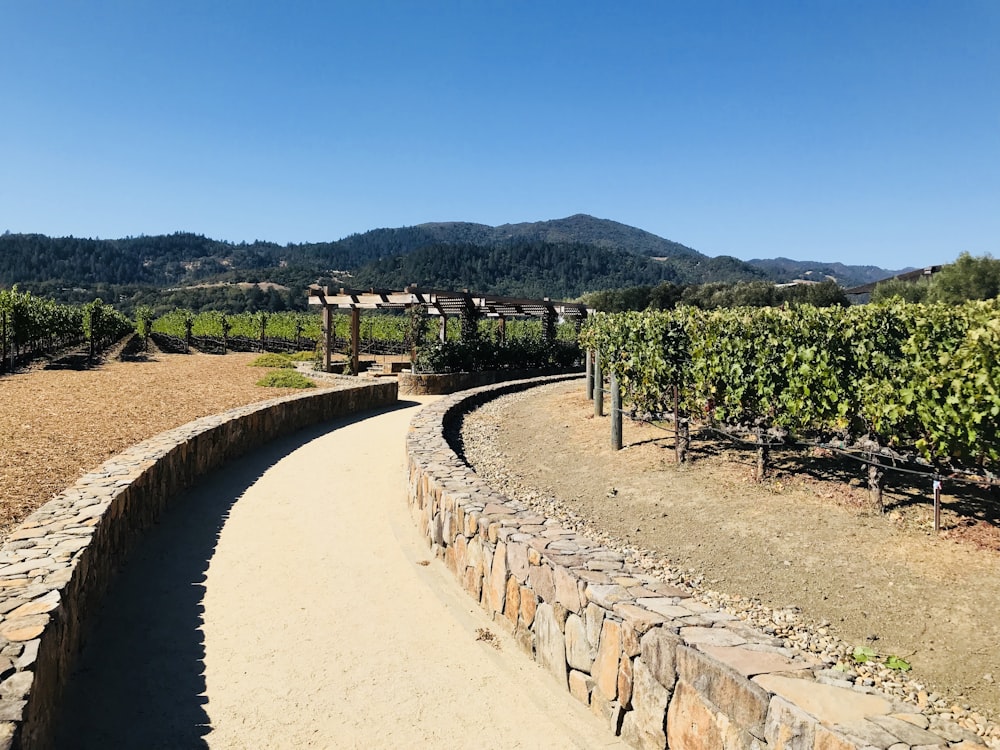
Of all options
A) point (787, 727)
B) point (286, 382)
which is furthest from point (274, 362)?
point (787, 727)

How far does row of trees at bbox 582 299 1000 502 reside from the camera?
591cm

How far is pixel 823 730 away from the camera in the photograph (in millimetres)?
2252

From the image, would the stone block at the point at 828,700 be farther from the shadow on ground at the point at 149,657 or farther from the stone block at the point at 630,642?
the shadow on ground at the point at 149,657

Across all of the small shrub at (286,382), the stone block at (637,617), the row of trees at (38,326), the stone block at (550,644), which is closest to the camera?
the stone block at (637,617)

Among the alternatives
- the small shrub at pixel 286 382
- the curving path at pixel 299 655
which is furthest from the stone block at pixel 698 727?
the small shrub at pixel 286 382

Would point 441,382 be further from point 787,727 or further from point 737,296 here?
point 737,296

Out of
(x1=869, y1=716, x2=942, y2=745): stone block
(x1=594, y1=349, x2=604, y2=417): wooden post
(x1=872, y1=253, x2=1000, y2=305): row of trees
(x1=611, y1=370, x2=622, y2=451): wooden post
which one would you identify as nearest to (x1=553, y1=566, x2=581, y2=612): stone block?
(x1=869, y1=716, x2=942, y2=745): stone block

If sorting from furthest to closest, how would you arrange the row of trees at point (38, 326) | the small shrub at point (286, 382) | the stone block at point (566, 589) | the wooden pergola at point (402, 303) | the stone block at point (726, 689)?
the row of trees at point (38, 326) < the wooden pergola at point (402, 303) < the small shrub at point (286, 382) < the stone block at point (566, 589) < the stone block at point (726, 689)

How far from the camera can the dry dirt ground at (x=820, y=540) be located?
425 centimetres

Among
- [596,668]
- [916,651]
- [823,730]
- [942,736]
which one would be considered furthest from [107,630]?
[916,651]

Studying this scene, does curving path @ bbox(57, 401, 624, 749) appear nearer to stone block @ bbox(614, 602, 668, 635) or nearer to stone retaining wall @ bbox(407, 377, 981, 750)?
stone retaining wall @ bbox(407, 377, 981, 750)

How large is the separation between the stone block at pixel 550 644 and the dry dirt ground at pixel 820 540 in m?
1.87

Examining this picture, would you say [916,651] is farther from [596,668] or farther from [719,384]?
[719,384]

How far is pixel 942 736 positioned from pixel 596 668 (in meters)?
1.65
